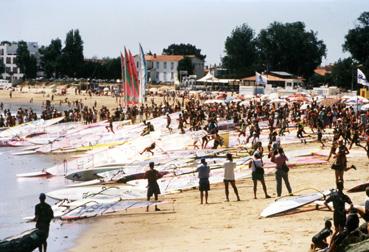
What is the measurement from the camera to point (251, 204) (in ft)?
51.8

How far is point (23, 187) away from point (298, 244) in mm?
14493

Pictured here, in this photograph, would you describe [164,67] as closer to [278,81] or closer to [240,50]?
[240,50]

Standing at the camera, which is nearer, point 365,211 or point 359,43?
point 365,211

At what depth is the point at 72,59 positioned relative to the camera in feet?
403

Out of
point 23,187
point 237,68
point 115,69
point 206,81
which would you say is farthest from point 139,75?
point 115,69

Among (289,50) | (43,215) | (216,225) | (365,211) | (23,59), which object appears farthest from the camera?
(23,59)

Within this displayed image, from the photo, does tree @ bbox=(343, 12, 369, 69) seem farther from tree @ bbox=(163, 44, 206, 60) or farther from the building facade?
tree @ bbox=(163, 44, 206, 60)

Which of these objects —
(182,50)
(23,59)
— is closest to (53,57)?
(23,59)

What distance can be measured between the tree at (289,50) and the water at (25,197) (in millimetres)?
66611

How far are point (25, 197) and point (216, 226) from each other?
9414 mm

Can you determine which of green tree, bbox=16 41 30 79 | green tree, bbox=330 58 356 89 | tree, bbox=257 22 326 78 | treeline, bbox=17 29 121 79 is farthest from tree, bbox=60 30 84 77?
green tree, bbox=330 58 356 89

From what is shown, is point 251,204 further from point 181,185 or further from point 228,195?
point 181,185

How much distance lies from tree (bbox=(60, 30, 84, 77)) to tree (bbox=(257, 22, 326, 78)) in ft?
132

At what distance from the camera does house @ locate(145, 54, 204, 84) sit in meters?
121
